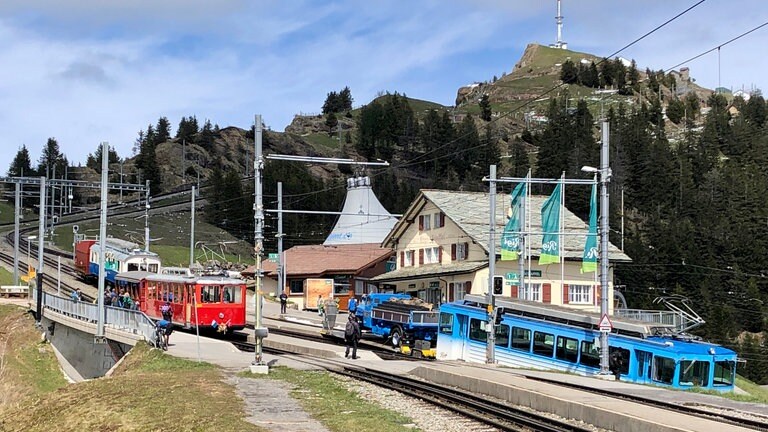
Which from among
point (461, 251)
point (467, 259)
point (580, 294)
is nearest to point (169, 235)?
point (461, 251)

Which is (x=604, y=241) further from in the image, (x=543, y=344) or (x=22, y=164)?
(x=22, y=164)

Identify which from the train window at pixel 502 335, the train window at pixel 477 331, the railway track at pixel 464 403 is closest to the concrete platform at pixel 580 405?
the railway track at pixel 464 403

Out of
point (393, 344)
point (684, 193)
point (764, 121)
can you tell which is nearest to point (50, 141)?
point (684, 193)

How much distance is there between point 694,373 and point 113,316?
23050mm

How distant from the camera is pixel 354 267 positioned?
64375mm

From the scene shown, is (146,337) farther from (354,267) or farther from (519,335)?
(354,267)

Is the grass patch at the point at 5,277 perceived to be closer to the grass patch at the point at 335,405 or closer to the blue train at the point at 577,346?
the blue train at the point at 577,346

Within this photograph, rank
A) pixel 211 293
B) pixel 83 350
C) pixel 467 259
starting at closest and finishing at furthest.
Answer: pixel 211 293 → pixel 83 350 → pixel 467 259

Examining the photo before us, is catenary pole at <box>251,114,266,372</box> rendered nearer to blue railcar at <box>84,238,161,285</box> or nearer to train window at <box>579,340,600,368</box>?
train window at <box>579,340,600,368</box>

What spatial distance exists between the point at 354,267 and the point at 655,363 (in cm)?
3677

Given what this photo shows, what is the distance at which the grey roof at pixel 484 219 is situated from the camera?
5612 centimetres

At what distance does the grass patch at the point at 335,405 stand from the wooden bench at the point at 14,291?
37.9 metres

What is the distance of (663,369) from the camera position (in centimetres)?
2900

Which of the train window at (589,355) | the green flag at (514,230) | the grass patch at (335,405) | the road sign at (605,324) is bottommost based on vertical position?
the train window at (589,355)
